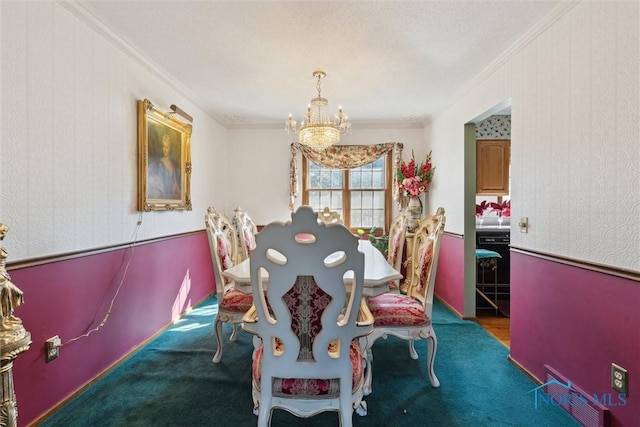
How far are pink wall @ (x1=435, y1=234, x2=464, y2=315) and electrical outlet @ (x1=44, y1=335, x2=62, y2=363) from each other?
10.4 ft

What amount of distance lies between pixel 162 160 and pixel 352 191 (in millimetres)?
2762

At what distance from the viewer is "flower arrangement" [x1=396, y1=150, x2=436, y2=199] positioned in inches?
165

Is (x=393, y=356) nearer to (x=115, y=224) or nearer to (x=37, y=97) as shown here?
(x=115, y=224)

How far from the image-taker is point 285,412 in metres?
1.75

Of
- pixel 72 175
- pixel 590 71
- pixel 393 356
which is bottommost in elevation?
pixel 393 356

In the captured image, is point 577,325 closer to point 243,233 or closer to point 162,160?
point 243,233

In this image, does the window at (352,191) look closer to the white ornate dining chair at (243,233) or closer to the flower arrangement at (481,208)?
the flower arrangement at (481,208)

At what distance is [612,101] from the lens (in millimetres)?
1529

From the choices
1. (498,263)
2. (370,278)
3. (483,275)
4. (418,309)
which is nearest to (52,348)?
(370,278)

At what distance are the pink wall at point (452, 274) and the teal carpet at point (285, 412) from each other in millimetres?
707

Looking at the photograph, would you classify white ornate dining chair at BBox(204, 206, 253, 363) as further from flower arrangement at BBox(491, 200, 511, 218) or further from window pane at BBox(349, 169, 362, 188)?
flower arrangement at BBox(491, 200, 511, 218)

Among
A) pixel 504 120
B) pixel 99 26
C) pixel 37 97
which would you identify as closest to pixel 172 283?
pixel 37 97

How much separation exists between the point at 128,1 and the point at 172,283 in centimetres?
239

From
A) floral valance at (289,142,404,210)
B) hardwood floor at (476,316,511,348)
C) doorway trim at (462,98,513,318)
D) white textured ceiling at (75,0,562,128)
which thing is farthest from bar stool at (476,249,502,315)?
white textured ceiling at (75,0,562,128)
